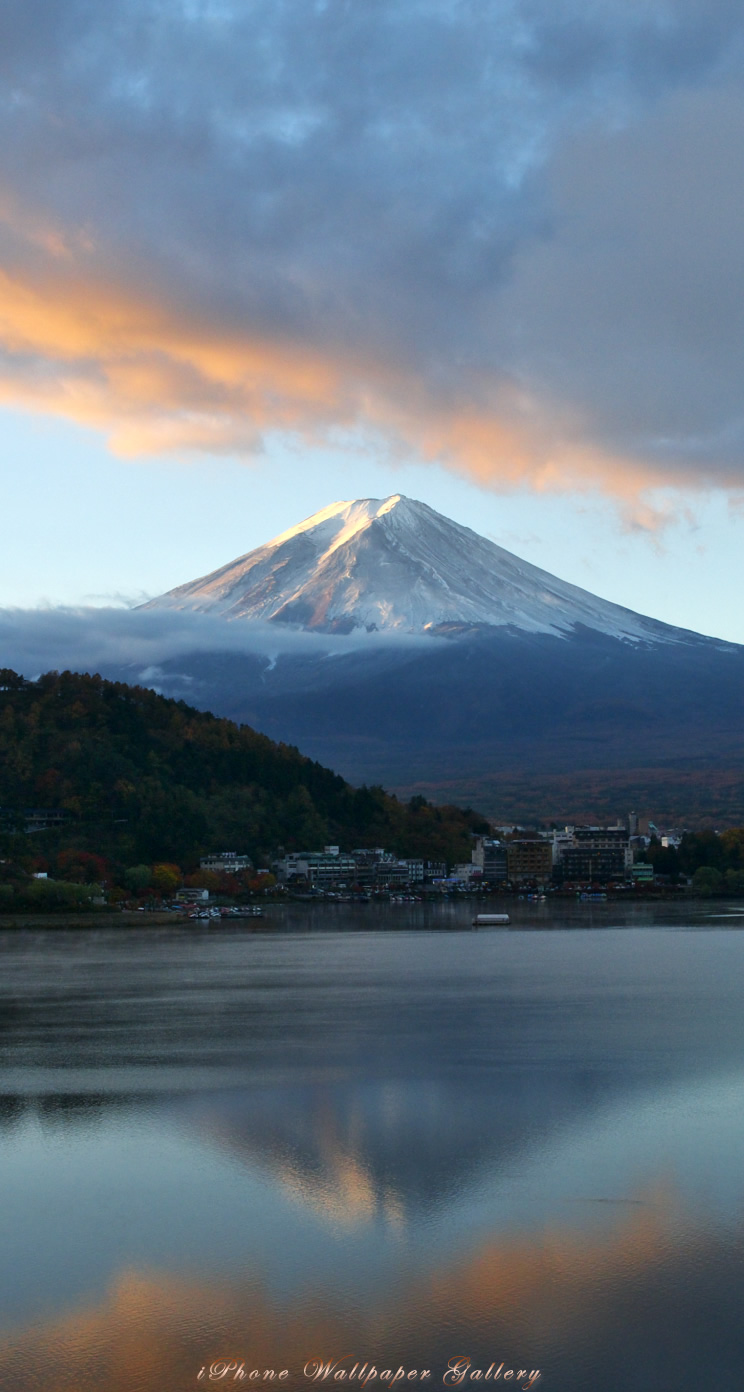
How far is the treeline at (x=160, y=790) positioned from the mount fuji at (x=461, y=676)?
34543 millimetres

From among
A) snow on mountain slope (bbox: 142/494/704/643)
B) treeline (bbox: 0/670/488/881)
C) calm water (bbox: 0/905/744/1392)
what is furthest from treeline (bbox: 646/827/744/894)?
snow on mountain slope (bbox: 142/494/704/643)

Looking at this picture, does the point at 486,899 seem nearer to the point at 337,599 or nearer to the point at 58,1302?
the point at 58,1302

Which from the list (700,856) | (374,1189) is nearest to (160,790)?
(700,856)

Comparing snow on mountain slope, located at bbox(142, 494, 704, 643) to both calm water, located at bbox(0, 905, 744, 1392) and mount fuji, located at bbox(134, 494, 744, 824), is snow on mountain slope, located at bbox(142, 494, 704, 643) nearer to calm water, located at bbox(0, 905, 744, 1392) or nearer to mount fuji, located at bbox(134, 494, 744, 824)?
mount fuji, located at bbox(134, 494, 744, 824)

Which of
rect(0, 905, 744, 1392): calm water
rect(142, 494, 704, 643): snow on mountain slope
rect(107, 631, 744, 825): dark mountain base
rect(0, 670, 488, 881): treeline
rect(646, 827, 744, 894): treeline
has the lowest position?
rect(0, 905, 744, 1392): calm water

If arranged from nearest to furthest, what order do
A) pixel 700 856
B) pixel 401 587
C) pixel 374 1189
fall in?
pixel 374 1189 → pixel 700 856 → pixel 401 587

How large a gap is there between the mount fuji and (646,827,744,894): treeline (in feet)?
98.0

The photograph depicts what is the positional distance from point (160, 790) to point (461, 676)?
9810cm

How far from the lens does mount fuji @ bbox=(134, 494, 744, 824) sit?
398ft

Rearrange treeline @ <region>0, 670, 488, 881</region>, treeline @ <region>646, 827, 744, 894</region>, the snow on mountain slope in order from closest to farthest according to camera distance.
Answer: treeline @ <region>0, 670, 488, 881</region>
treeline @ <region>646, 827, 744, 894</region>
the snow on mountain slope

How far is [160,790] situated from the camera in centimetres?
6222

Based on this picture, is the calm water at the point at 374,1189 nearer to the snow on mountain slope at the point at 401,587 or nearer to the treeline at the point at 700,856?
the treeline at the point at 700,856

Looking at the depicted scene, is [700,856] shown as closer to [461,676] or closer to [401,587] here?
[461,676]

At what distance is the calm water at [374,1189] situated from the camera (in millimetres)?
7930
